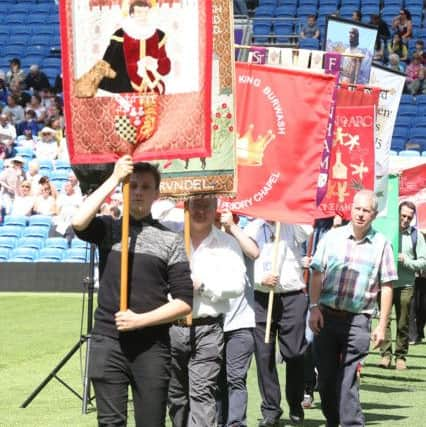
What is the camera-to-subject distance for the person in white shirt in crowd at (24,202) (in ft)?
86.4

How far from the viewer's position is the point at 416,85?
30.8m

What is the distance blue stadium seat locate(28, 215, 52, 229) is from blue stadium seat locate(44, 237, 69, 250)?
0.67 metres

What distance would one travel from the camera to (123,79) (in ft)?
24.5

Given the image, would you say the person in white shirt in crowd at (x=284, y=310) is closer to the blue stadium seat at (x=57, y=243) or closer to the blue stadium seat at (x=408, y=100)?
the blue stadium seat at (x=57, y=243)

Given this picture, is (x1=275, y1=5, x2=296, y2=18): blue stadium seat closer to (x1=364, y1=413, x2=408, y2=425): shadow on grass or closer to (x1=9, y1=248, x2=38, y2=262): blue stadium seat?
(x1=9, y1=248, x2=38, y2=262): blue stadium seat

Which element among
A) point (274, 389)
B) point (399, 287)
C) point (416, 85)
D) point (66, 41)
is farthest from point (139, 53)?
point (416, 85)

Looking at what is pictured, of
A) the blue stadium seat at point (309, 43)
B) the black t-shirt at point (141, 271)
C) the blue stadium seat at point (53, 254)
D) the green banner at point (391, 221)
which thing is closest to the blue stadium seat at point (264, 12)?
the blue stadium seat at point (309, 43)

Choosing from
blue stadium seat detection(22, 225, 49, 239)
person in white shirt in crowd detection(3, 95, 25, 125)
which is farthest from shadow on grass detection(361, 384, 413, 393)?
person in white shirt in crowd detection(3, 95, 25, 125)

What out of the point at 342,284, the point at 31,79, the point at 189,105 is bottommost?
the point at 31,79

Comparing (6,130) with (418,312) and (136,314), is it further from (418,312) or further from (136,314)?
(136,314)

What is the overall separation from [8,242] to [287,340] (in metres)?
15.3

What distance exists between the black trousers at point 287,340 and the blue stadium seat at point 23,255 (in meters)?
14.3

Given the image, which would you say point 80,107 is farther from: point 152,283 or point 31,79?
point 31,79

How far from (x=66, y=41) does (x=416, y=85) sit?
24.1m
